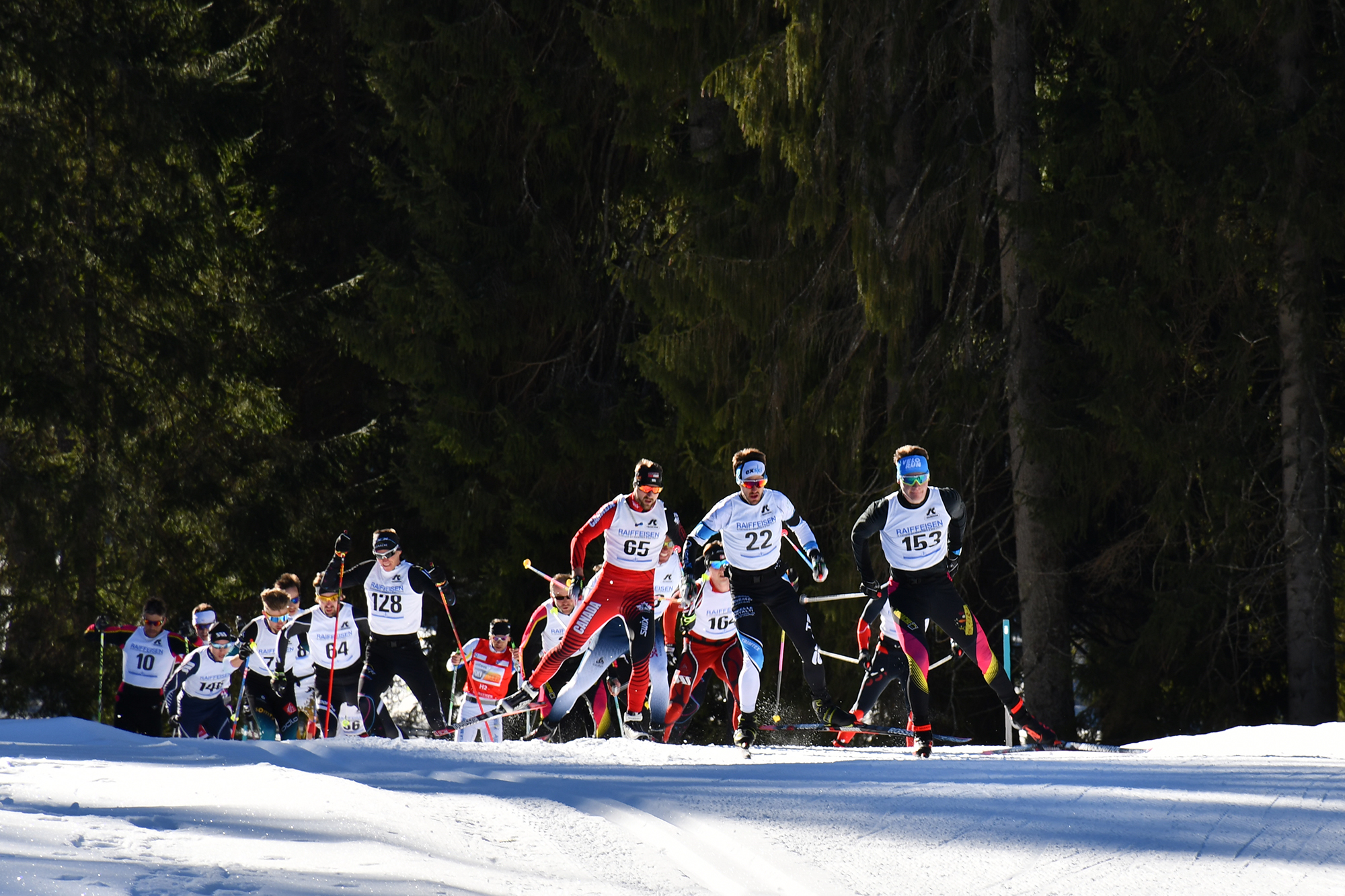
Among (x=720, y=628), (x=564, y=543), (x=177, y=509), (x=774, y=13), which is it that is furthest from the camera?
(x=177, y=509)

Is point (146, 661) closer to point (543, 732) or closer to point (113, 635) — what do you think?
point (543, 732)

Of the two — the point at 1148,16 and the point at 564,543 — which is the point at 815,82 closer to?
the point at 1148,16

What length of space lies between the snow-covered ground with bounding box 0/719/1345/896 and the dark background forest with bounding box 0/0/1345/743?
6.90 metres

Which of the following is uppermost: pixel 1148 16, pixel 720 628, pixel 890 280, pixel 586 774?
pixel 1148 16

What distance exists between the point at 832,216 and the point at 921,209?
946 millimetres

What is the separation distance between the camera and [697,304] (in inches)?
682

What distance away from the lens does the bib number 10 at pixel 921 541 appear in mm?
9453

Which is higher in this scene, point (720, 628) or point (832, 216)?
point (832, 216)

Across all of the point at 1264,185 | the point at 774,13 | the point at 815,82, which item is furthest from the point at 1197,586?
the point at 774,13

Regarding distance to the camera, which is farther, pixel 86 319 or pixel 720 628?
pixel 86 319

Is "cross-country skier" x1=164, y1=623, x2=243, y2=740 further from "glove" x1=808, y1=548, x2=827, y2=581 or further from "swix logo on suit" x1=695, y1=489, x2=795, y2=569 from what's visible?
"glove" x1=808, y1=548, x2=827, y2=581

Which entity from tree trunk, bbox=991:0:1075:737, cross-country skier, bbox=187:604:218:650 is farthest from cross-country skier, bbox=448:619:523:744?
tree trunk, bbox=991:0:1075:737

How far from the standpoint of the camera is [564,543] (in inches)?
792

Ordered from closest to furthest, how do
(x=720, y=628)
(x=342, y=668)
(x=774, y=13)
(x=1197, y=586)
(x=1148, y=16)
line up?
(x=720, y=628) < (x=342, y=668) < (x=1148, y=16) < (x=1197, y=586) < (x=774, y=13)
